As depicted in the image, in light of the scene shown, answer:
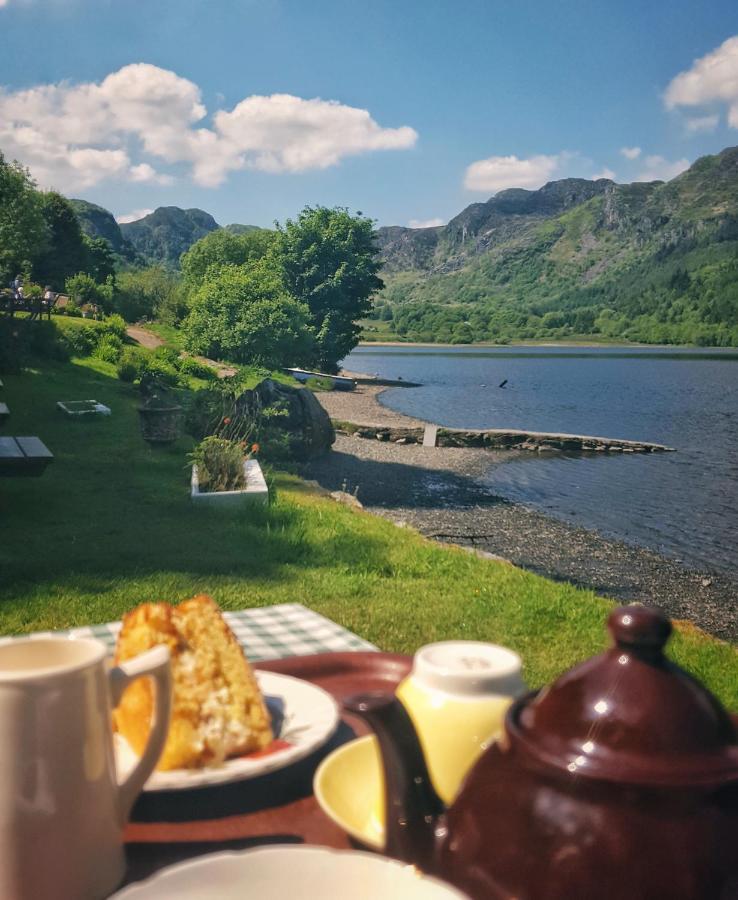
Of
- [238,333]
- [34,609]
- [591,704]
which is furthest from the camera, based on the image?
[238,333]

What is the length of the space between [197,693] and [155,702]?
0.43 metres

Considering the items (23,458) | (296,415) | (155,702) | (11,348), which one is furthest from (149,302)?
(155,702)

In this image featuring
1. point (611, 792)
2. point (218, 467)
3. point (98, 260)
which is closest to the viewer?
point (611, 792)

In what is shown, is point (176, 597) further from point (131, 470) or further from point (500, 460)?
point (500, 460)

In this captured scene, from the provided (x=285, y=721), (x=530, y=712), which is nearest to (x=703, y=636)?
(x=285, y=721)

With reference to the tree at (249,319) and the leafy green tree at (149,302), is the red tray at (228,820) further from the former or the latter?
the leafy green tree at (149,302)

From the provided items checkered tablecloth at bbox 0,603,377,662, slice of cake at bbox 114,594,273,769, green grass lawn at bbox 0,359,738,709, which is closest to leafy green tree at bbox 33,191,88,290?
green grass lawn at bbox 0,359,738,709

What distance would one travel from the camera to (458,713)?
3.71 ft

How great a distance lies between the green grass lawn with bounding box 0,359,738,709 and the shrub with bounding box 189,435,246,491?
1.16ft

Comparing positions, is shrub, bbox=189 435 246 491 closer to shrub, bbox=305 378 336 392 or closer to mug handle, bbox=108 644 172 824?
mug handle, bbox=108 644 172 824

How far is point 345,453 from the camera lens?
22.8 meters

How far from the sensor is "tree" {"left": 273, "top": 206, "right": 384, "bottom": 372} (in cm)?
4928

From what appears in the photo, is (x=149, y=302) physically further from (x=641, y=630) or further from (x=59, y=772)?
(x=641, y=630)

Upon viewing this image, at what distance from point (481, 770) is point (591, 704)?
0.50 feet
